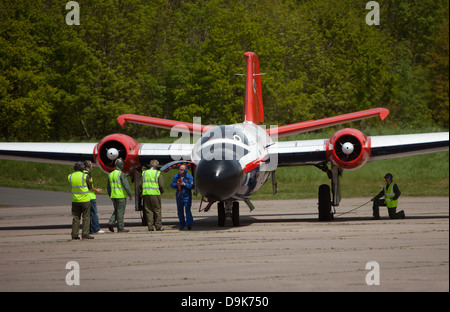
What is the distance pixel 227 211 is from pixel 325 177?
3797mm

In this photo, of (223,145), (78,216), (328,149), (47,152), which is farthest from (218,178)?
(47,152)

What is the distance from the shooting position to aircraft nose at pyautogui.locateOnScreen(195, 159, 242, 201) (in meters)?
16.4

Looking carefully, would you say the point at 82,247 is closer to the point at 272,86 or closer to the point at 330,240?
the point at 330,240

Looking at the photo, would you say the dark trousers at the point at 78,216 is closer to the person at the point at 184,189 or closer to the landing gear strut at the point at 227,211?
Result: the person at the point at 184,189

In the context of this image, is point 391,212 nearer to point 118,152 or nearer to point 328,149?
point 328,149

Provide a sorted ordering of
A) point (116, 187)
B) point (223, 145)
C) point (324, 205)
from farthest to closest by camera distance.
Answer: point (324, 205)
point (116, 187)
point (223, 145)

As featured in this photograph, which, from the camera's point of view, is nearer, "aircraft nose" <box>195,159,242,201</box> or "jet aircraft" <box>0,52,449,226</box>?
"aircraft nose" <box>195,159,242,201</box>

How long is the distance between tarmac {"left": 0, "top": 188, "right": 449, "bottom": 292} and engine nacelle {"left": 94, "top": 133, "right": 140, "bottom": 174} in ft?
6.17

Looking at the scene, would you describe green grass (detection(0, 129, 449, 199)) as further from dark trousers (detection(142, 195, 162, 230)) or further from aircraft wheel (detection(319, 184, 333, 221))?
dark trousers (detection(142, 195, 162, 230))

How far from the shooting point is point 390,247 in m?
13.0

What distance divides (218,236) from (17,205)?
1941cm

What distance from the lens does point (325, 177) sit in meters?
21.8
